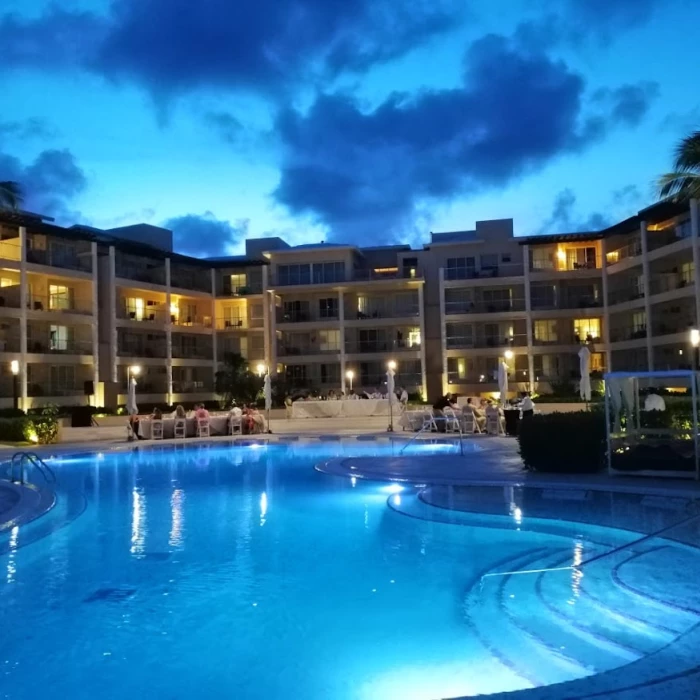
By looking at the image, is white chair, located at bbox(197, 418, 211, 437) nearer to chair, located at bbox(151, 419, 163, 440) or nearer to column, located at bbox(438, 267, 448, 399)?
chair, located at bbox(151, 419, 163, 440)

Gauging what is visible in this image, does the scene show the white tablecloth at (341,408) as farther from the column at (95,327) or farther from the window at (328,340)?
the window at (328,340)

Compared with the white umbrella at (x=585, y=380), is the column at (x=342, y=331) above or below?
above

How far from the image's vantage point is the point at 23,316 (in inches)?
1522

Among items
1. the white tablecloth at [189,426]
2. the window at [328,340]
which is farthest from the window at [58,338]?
the window at [328,340]

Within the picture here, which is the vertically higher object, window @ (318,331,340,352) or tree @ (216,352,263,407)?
window @ (318,331,340,352)

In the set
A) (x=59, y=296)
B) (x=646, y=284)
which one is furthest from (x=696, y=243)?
(x=59, y=296)

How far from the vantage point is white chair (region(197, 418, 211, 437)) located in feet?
95.9

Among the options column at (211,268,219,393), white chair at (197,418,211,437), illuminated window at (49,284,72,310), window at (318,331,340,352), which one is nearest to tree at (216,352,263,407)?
column at (211,268,219,393)

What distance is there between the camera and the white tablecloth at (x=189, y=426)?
28.5 m

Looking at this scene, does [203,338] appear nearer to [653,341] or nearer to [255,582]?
[653,341]

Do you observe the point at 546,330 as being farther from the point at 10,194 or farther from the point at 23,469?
the point at 23,469

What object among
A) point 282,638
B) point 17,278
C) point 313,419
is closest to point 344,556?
point 282,638

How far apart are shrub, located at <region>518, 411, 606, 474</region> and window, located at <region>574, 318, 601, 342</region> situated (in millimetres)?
35958

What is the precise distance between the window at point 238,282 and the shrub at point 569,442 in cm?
4118
